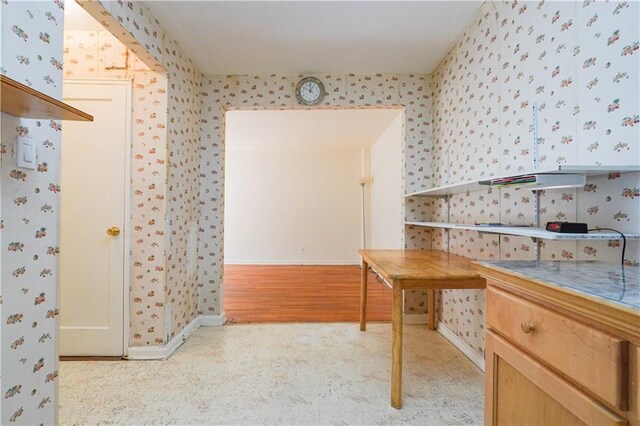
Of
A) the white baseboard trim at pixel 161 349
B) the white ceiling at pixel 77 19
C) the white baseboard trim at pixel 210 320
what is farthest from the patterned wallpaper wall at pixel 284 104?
the white ceiling at pixel 77 19

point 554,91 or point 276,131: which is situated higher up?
point 276,131

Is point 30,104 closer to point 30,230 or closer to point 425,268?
point 30,230

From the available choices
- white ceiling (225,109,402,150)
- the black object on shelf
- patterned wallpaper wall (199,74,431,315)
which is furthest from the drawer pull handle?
white ceiling (225,109,402,150)

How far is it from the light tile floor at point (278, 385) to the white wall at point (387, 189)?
165 cm

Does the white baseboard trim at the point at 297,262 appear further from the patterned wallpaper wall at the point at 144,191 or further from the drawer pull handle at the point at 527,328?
the drawer pull handle at the point at 527,328

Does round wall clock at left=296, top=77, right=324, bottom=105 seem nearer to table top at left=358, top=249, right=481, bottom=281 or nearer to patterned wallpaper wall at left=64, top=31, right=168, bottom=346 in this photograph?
patterned wallpaper wall at left=64, top=31, right=168, bottom=346

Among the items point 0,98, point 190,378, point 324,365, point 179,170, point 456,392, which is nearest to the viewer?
point 0,98

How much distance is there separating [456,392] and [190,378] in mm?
1645

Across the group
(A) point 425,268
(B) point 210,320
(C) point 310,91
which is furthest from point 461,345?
(C) point 310,91

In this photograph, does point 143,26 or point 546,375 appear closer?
point 546,375

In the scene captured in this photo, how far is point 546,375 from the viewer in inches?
28.8

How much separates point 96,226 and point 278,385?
1692 mm

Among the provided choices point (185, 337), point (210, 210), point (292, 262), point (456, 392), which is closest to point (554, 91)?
point (456, 392)

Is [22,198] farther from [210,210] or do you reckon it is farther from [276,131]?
[276,131]
